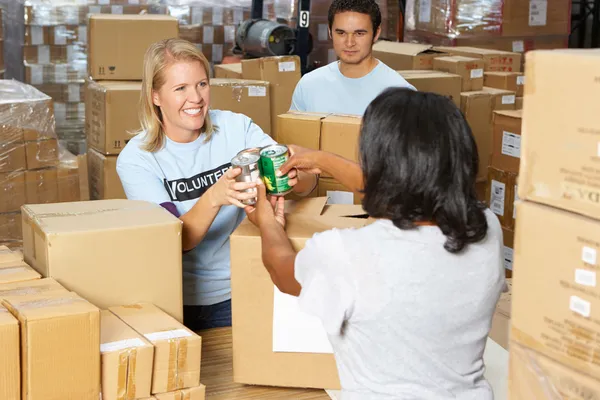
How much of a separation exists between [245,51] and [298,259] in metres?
4.71

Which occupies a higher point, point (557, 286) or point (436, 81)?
point (436, 81)

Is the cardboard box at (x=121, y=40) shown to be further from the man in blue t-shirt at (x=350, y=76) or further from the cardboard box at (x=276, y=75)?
the man in blue t-shirt at (x=350, y=76)

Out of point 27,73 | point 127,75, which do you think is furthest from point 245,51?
point 127,75

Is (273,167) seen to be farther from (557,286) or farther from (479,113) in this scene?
(479,113)

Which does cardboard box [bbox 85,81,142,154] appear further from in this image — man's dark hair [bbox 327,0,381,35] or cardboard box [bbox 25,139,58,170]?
man's dark hair [bbox 327,0,381,35]

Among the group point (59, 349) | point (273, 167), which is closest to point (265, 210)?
point (273, 167)

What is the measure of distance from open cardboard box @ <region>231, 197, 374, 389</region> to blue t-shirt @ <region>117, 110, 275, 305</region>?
17.4 inches

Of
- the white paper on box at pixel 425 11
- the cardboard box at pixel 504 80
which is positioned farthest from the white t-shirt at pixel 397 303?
the white paper on box at pixel 425 11

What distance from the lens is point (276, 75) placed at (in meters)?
4.44

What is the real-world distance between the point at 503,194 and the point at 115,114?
5.72 ft

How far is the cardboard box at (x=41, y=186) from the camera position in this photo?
4281 millimetres

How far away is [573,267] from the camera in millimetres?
1353

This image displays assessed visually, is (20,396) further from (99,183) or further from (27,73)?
(27,73)

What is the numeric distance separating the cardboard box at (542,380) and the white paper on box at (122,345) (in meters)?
0.69
